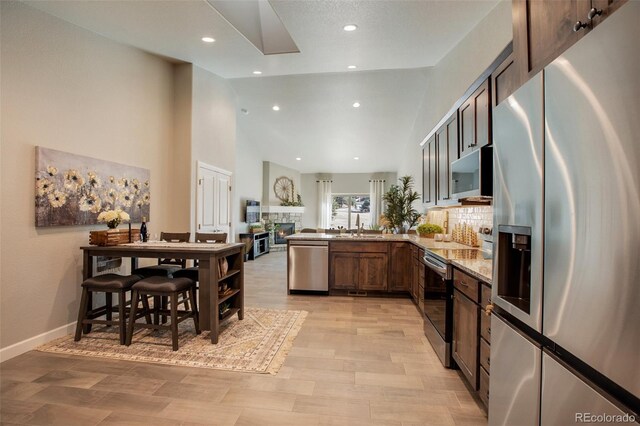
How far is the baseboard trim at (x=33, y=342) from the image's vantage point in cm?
254

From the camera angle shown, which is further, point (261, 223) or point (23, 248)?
point (261, 223)

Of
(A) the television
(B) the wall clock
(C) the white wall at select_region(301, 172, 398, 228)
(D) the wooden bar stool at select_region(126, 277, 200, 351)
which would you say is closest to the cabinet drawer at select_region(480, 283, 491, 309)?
(D) the wooden bar stool at select_region(126, 277, 200, 351)

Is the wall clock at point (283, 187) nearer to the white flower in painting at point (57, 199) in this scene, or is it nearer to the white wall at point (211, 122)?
the white wall at point (211, 122)

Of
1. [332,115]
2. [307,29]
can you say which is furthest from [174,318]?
[332,115]

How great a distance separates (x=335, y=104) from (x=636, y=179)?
638 centimetres

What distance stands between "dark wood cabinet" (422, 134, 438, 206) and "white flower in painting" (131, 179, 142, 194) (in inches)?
152

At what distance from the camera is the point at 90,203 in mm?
3281

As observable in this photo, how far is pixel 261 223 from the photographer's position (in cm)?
948

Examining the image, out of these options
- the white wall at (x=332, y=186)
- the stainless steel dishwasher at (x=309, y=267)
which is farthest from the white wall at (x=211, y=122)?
the white wall at (x=332, y=186)

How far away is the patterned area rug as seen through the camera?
2.53 metres

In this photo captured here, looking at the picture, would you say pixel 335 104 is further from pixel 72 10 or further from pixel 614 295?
pixel 614 295

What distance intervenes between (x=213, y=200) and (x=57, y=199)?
2.27 metres

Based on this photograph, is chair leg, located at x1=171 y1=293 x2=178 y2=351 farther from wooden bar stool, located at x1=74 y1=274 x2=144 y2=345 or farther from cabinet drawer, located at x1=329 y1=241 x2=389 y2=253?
cabinet drawer, located at x1=329 y1=241 x2=389 y2=253

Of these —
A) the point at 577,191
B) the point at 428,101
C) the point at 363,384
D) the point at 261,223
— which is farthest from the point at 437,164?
the point at 261,223
